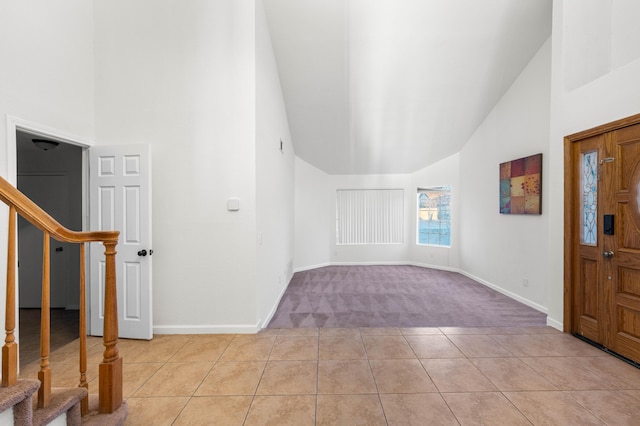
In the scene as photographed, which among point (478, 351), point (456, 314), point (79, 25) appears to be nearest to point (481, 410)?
point (478, 351)

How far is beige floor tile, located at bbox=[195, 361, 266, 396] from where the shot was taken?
2.10 metres

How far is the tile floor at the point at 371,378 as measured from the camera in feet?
6.05

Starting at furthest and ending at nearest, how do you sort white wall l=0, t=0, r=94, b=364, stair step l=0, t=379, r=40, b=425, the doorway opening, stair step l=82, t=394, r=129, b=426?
the doorway opening, white wall l=0, t=0, r=94, b=364, stair step l=82, t=394, r=129, b=426, stair step l=0, t=379, r=40, b=425

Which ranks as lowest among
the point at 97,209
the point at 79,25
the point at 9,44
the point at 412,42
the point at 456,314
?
the point at 456,314

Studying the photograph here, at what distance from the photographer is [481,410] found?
6.17 ft

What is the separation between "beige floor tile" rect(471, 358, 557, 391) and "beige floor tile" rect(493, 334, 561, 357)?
20cm

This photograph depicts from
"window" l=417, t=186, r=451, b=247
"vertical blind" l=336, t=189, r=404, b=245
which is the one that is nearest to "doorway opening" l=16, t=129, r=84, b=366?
"vertical blind" l=336, t=189, r=404, b=245

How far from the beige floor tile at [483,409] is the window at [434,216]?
4.86m

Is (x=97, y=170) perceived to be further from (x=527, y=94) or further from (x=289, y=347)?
(x=527, y=94)

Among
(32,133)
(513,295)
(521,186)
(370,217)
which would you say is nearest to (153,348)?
(32,133)

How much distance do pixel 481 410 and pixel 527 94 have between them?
4.23 metres

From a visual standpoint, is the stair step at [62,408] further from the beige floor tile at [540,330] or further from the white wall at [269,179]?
the beige floor tile at [540,330]

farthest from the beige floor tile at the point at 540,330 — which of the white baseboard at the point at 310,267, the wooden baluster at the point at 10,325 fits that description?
the white baseboard at the point at 310,267

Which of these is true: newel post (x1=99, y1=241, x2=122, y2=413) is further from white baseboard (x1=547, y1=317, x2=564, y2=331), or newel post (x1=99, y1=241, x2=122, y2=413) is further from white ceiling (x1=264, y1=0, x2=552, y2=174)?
white baseboard (x1=547, y1=317, x2=564, y2=331)
